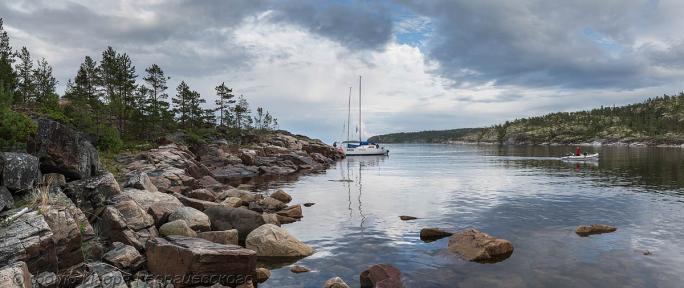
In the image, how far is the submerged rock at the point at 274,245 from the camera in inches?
786

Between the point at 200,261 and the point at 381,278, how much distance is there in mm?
6509

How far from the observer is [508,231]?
82.9 ft

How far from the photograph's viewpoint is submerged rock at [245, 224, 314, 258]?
1997 centimetres

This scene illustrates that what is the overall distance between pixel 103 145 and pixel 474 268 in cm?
4841

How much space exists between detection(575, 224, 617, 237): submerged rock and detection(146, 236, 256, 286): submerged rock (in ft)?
60.6

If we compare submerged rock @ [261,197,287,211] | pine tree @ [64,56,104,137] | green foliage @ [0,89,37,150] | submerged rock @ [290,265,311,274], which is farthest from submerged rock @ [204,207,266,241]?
pine tree @ [64,56,104,137]

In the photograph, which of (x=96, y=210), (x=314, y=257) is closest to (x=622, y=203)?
(x=314, y=257)

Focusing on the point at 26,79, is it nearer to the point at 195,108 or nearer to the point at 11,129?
the point at 195,108

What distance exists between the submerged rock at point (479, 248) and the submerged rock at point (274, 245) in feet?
23.1

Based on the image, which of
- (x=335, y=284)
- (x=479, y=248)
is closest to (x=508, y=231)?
(x=479, y=248)

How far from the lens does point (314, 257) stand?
787 inches

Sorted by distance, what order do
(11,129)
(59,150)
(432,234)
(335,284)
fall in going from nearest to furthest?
(335,284) → (59,150) → (11,129) → (432,234)

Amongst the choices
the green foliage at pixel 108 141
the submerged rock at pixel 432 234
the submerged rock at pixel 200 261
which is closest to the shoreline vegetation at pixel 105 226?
the submerged rock at pixel 200 261

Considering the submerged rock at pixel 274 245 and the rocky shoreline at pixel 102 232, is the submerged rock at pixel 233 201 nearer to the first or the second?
the rocky shoreline at pixel 102 232
